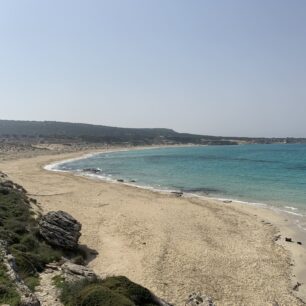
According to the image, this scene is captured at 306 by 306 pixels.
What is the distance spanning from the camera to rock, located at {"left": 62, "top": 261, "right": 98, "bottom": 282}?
14613mm

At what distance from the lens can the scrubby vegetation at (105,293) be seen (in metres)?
11.5

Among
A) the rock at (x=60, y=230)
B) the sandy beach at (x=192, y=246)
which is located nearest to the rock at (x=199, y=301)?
the sandy beach at (x=192, y=246)

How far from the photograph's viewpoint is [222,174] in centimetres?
6406

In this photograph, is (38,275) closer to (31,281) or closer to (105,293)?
(31,281)

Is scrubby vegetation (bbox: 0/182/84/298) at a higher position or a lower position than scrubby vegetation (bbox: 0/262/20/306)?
lower

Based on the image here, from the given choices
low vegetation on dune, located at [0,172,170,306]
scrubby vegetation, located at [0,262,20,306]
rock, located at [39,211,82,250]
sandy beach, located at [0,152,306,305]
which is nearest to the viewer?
scrubby vegetation, located at [0,262,20,306]

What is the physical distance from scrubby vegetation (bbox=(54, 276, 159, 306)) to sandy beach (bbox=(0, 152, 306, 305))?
3.81m

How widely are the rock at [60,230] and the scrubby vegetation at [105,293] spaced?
5855 millimetres

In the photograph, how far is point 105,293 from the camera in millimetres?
11836

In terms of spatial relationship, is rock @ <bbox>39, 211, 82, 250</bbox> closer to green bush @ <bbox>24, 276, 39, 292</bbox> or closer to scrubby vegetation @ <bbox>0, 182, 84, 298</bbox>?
scrubby vegetation @ <bbox>0, 182, 84, 298</bbox>

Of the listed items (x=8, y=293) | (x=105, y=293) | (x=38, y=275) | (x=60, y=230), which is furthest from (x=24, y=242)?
(x=105, y=293)

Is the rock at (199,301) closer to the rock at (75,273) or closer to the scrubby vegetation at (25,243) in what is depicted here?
the rock at (75,273)

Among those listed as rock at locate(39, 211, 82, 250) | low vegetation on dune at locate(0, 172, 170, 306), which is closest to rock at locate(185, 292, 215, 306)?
low vegetation on dune at locate(0, 172, 170, 306)

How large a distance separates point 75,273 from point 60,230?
5.77m
